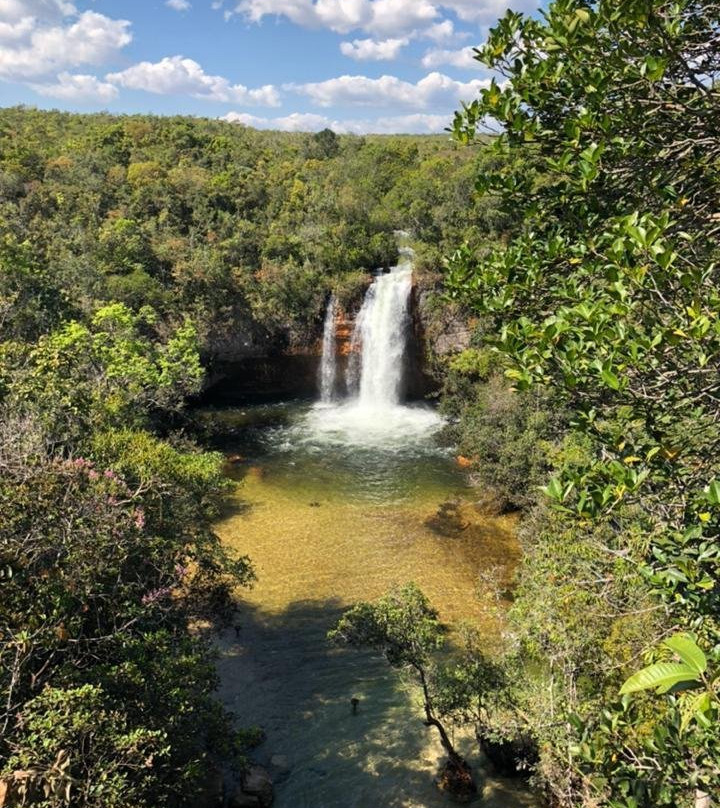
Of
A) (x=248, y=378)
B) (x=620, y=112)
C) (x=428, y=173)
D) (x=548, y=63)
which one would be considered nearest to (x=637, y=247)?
(x=620, y=112)

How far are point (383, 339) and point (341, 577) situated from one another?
17.6 m

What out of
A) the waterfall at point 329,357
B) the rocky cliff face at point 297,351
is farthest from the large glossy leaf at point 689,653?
the waterfall at point 329,357

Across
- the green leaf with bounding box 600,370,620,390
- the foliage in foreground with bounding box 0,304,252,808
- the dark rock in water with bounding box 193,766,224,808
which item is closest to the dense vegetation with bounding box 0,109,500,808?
the foliage in foreground with bounding box 0,304,252,808

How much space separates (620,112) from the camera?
4711 millimetres

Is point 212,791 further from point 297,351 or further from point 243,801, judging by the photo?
point 297,351

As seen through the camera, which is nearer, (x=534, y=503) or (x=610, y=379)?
(x=610, y=379)

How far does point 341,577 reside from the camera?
1648 cm

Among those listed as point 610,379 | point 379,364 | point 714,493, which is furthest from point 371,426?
point 714,493

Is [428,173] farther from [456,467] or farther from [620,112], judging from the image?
[620,112]

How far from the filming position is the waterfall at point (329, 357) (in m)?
32.7

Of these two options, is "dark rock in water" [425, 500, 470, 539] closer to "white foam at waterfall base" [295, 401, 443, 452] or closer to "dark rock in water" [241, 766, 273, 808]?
"white foam at waterfall base" [295, 401, 443, 452]

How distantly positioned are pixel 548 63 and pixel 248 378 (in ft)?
97.1

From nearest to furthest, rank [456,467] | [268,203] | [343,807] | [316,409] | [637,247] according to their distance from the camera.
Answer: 1. [637,247]
2. [343,807]
3. [456,467]
4. [316,409]
5. [268,203]

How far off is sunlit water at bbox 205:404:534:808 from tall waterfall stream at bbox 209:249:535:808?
0.13 ft
